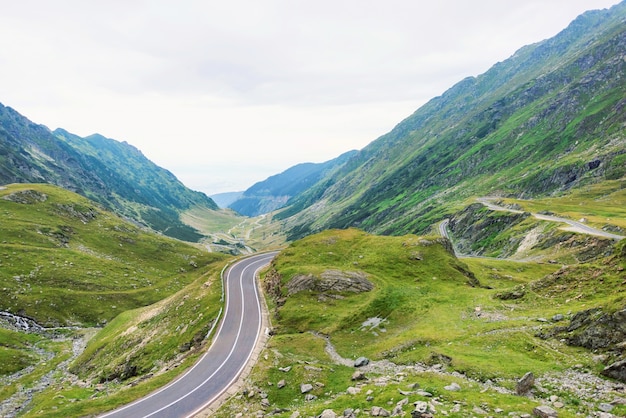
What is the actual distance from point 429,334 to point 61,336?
10157 centimetres

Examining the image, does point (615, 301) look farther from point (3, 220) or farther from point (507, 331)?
point (3, 220)

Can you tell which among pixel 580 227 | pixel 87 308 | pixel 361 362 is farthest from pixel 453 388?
pixel 87 308

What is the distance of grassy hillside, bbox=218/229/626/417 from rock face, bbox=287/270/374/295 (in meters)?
0.52

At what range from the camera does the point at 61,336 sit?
318ft

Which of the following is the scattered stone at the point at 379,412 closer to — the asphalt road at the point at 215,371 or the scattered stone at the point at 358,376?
the scattered stone at the point at 358,376

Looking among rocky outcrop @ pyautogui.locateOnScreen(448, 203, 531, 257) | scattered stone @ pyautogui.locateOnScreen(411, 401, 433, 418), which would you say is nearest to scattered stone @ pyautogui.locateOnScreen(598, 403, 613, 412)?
scattered stone @ pyautogui.locateOnScreen(411, 401, 433, 418)

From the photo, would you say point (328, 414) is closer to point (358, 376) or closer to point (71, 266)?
point (358, 376)

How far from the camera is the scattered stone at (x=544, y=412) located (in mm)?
20484

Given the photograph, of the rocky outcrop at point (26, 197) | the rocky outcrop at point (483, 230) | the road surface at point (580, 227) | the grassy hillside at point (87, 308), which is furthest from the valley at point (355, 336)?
the rocky outcrop at point (26, 197)

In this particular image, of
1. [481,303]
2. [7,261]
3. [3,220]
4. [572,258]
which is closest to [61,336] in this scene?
[7,261]

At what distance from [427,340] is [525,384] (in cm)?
1390

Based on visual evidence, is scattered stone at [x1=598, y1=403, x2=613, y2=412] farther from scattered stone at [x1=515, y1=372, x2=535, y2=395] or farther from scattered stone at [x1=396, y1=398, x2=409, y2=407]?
scattered stone at [x1=396, y1=398, x2=409, y2=407]

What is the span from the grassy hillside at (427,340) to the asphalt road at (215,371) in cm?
376

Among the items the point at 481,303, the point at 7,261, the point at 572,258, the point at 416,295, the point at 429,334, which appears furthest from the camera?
the point at 7,261
